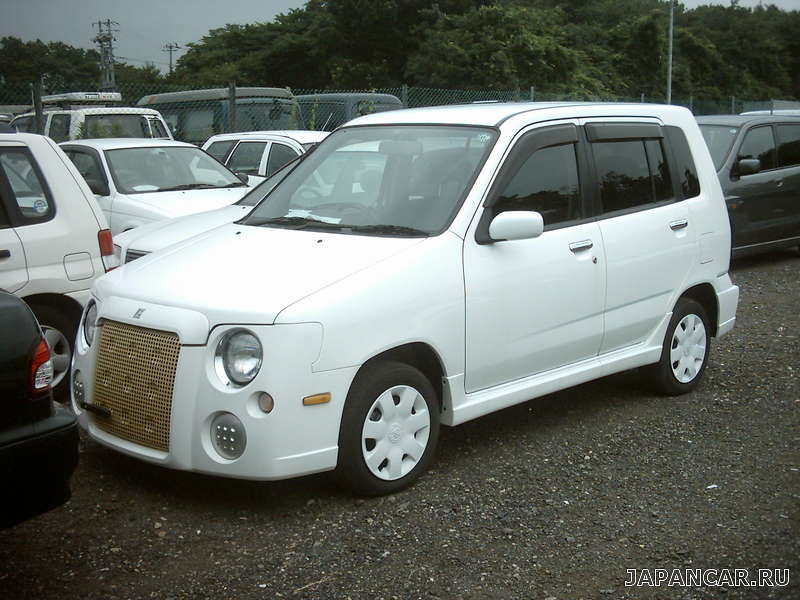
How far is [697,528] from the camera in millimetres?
4488

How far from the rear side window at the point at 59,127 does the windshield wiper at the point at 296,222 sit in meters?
11.1

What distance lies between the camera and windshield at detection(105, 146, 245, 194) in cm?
1040

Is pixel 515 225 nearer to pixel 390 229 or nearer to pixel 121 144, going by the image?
pixel 390 229

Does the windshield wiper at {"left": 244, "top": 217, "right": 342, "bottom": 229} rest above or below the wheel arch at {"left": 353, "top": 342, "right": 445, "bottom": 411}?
above

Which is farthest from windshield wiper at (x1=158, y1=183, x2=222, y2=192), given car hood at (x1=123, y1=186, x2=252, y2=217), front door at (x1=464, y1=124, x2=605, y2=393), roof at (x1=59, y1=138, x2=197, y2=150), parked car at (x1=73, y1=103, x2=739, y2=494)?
front door at (x1=464, y1=124, x2=605, y2=393)

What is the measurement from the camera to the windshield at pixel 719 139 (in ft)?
38.6

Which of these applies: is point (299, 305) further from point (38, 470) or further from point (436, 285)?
point (38, 470)

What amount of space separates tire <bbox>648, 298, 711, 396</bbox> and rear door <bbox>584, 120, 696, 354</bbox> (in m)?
0.20

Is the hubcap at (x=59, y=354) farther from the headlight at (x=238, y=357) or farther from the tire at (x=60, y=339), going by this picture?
the headlight at (x=238, y=357)

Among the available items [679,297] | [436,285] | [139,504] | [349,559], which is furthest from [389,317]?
[679,297]

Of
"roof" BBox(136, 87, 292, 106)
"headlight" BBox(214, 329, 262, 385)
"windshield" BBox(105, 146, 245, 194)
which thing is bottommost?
"headlight" BBox(214, 329, 262, 385)

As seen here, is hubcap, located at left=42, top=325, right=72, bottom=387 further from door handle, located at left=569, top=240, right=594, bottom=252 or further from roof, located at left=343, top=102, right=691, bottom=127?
door handle, located at left=569, top=240, right=594, bottom=252

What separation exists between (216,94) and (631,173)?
15052 millimetres

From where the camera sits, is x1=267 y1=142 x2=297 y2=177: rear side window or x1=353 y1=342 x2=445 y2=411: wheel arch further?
x1=267 y1=142 x2=297 y2=177: rear side window
